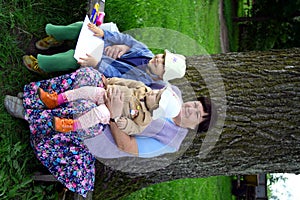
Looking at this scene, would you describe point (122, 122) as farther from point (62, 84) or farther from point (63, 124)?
point (62, 84)

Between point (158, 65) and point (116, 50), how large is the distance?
614mm

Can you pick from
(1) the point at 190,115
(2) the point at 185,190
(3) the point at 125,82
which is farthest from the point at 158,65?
(2) the point at 185,190

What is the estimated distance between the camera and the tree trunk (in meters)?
3.65

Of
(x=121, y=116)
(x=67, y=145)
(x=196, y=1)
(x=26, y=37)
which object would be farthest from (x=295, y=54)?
(x=196, y=1)

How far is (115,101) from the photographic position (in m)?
3.42

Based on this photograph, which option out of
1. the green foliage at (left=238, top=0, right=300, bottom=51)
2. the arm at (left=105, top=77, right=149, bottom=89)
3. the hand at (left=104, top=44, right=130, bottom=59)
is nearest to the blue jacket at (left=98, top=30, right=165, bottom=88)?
the hand at (left=104, top=44, right=130, bottom=59)

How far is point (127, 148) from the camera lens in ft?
11.6

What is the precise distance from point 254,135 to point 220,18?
8121 mm

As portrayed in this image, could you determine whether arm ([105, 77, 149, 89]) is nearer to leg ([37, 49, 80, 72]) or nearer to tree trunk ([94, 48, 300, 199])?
leg ([37, 49, 80, 72])

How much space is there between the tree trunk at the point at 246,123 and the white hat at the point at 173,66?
302 millimetres

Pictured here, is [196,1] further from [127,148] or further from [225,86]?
[127,148]

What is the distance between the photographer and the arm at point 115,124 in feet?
11.2

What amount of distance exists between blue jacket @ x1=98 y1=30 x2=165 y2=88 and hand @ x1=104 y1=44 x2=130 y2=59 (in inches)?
1.6

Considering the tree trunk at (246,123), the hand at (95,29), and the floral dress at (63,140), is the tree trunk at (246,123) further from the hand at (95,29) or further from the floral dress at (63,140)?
the hand at (95,29)
